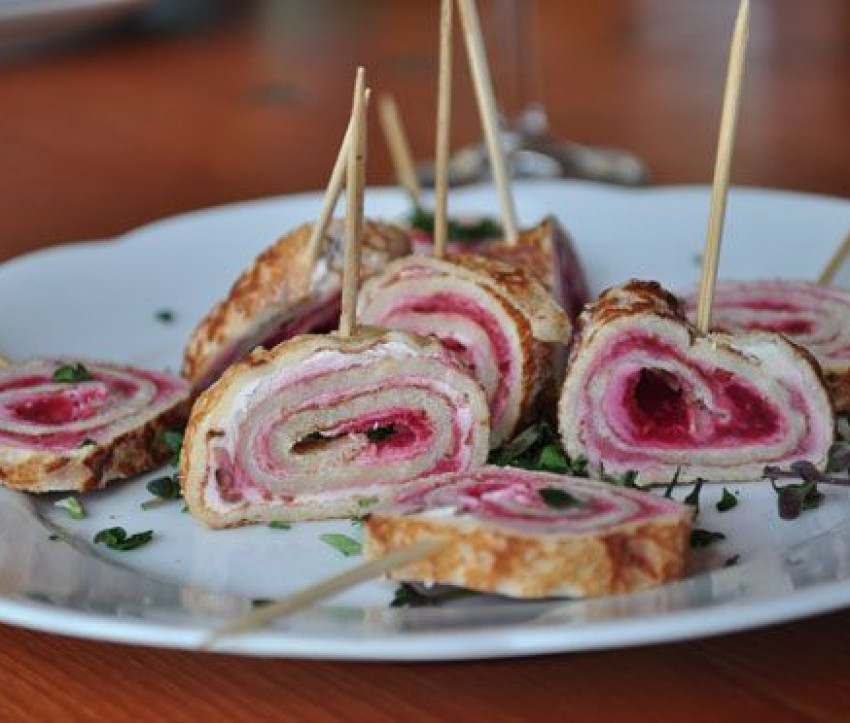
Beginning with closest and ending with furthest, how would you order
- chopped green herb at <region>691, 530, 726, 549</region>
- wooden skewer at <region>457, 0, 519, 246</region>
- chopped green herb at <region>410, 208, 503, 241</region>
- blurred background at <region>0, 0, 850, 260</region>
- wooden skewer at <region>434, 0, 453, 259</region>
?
chopped green herb at <region>691, 530, 726, 549</region> → wooden skewer at <region>434, 0, 453, 259</region> → wooden skewer at <region>457, 0, 519, 246</region> → chopped green herb at <region>410, 208, 503, 241</region> → blurred background at <region>0, 0, 850, 260</region>

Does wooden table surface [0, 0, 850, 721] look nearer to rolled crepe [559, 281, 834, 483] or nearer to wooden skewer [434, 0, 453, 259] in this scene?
rolled crepe [559, 281, 834, 483]

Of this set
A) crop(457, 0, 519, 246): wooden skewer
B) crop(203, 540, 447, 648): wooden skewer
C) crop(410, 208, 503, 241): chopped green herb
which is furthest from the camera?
crop(410, 208, 503, 241): chopped green herb

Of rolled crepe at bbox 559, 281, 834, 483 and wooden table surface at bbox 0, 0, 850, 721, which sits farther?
rolled crepe at bbox 559, 281, 834, 483

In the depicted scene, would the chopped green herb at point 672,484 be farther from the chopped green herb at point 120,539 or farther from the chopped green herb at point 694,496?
the chopped green herb at point 120,539

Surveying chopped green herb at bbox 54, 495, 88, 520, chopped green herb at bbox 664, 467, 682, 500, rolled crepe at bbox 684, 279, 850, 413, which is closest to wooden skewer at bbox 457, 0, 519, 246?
rolled crepe at bbox 684, 279, 850, 413

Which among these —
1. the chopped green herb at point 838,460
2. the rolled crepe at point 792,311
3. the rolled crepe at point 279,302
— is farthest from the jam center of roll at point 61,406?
the chopped green herb at point 838,460

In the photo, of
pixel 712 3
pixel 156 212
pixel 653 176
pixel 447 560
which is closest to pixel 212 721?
pixel 447 560
